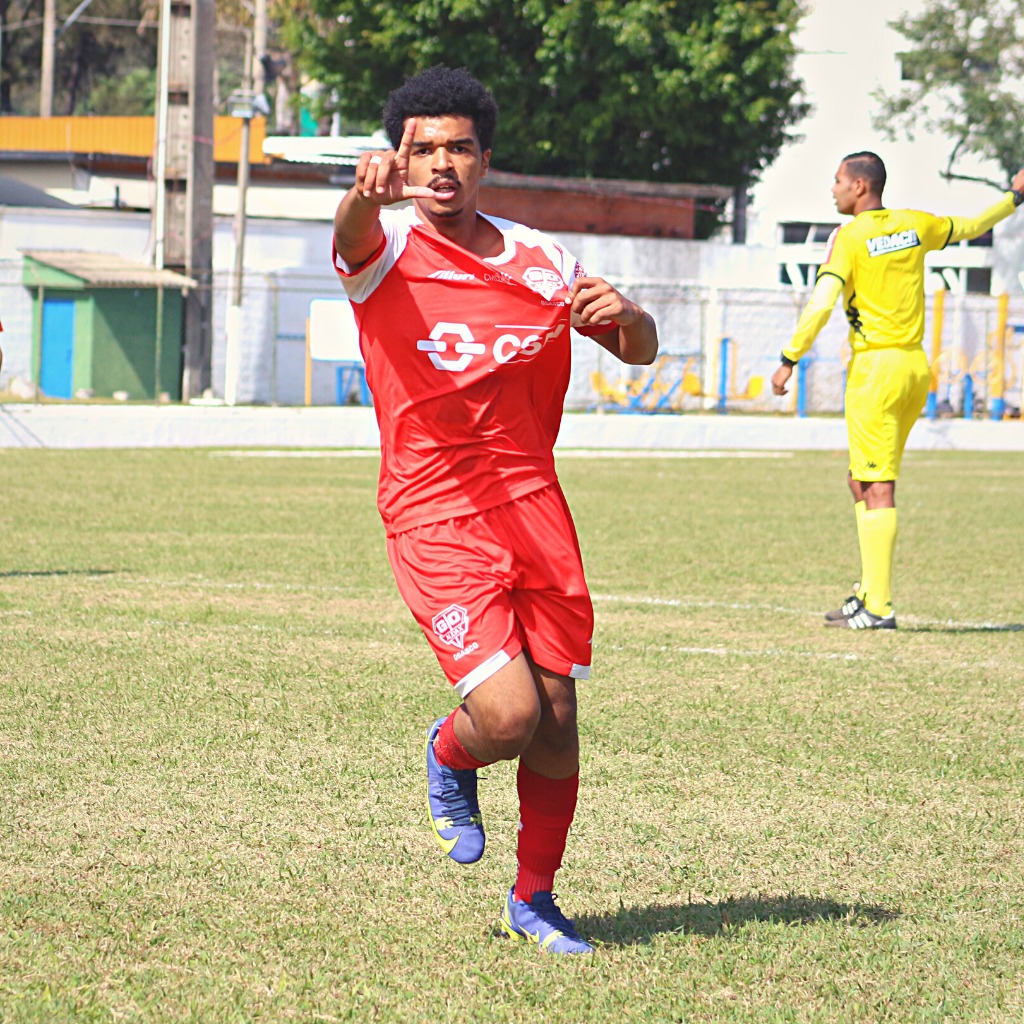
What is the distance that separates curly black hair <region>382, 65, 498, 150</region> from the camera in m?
3.92

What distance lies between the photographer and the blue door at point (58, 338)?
30.6m

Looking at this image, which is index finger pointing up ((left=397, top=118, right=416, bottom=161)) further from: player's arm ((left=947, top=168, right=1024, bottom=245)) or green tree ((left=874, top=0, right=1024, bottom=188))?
green tree ((left=874, top=0, right=1024, bottom=188))

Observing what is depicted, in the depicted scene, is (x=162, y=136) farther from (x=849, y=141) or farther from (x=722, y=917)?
(x=849, y=141)

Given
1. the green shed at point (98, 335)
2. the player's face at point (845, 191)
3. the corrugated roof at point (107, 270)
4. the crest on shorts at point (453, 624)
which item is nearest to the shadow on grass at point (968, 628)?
the player's face at point (845, 191)

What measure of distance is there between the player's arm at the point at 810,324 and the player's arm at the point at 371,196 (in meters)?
4.75

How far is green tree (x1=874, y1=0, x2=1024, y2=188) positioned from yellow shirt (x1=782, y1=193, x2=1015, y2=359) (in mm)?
43454

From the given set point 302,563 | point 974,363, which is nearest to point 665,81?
point 974,363

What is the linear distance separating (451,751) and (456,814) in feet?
0.49

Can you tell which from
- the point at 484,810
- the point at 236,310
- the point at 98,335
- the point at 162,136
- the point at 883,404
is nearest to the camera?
the point at 484,810

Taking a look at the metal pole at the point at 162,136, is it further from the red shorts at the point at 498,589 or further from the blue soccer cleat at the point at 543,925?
the blue soccer cleat at the point at 543,925

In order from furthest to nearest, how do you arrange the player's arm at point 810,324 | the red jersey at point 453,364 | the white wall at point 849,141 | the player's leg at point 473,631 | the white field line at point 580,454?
the white wall at point 849,141, the white field line at point 580,454, the player's arm at point 810,324, the red jersey at point 453,364, the player's leg at point 473,631

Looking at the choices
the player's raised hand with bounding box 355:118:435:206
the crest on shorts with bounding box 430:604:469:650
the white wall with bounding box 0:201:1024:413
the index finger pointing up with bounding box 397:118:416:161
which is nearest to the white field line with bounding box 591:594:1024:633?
the crest on shorts with bounding box 430:604:469:650

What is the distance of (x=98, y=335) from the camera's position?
100ft

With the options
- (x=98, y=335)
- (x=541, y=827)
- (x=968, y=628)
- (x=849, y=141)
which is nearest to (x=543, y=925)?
(x=541, y=827)
